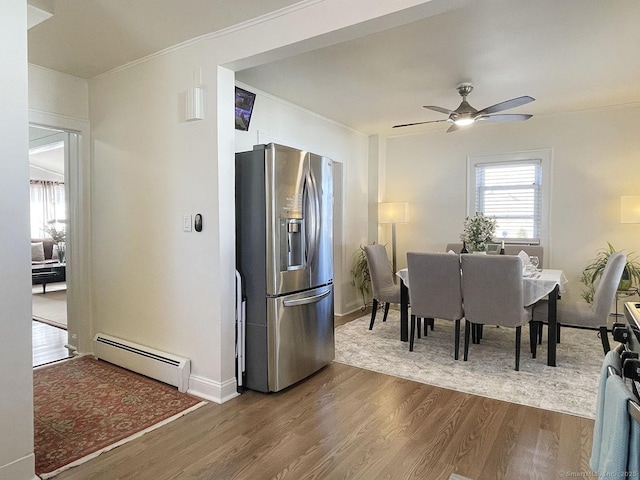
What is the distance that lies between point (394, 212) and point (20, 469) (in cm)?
470

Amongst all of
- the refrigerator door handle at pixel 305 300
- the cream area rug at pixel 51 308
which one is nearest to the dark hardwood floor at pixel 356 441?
the refrigerator door handle at pixel 305 300

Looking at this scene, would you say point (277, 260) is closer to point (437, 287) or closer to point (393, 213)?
point (437, 287)

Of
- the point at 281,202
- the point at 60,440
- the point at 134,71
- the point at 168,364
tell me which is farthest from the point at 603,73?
the point at 60,440

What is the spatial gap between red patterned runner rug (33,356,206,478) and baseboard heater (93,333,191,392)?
0.06 m

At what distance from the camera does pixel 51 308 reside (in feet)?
19.7

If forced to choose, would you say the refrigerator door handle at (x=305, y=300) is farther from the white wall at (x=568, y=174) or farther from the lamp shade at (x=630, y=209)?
the lamp shade at (x=630, y=209)

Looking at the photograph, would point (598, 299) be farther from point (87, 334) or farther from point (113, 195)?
point (87, 334)

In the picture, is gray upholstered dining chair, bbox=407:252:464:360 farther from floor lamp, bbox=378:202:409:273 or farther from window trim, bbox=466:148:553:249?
window trim, bbox=466:148:553:249

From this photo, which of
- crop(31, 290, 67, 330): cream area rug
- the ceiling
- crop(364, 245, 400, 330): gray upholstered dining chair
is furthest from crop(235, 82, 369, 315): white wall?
crop(31, 290, 67, 330): cream area rug

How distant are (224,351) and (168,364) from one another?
21.0 inches

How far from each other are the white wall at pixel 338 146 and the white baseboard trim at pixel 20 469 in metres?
2.77

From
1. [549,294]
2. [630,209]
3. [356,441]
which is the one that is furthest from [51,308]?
[630,209]

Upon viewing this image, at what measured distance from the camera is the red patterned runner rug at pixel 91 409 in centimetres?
218

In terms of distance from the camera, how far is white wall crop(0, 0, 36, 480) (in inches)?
72.0
